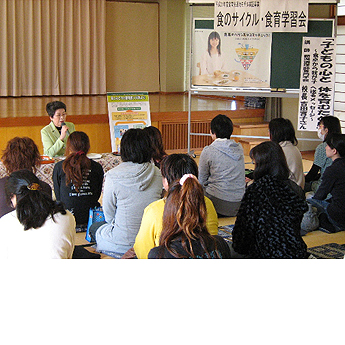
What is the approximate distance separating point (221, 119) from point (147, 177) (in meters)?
1.07

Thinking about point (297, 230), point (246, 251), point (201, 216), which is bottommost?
point (246, 251)

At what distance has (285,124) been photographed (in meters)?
3.44

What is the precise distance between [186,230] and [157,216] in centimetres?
33

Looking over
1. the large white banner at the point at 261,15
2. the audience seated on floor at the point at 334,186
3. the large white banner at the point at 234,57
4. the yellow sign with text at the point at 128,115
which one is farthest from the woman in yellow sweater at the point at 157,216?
the yellow sign with text at the point at 128,115

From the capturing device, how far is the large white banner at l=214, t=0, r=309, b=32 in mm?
4730

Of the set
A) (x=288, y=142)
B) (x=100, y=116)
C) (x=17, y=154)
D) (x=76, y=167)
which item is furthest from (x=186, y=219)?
(x=100, y=116)

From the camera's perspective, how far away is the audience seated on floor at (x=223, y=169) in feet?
11.0

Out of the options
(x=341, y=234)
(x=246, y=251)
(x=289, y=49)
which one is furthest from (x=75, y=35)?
(x=246, y=251)

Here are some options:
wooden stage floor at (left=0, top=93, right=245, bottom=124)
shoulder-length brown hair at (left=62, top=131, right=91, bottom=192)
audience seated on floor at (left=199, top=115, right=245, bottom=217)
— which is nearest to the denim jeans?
audience seated on floor at (left=199, top=115, right=245, bottom=217)

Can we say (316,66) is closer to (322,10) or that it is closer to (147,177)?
(322,10)

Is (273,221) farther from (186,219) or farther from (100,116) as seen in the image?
(100,116)

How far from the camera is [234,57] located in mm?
5105

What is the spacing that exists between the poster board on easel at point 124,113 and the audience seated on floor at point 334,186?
8.83ft

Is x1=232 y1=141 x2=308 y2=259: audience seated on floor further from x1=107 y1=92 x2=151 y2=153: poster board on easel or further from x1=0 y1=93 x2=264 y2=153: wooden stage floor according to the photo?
x1=0 y1=93 x2=264 y2=153: wooden stage floor
